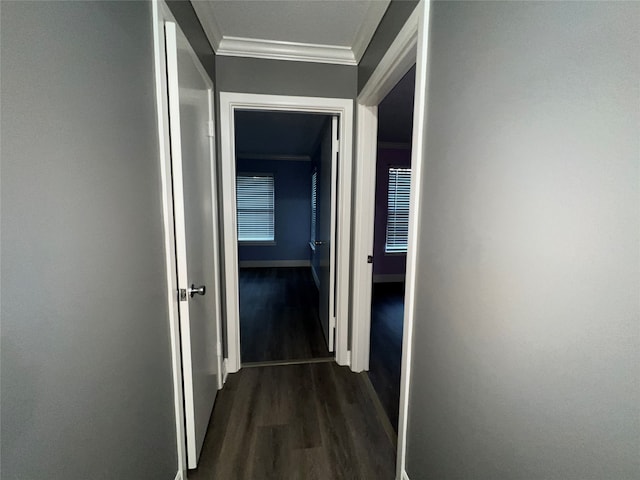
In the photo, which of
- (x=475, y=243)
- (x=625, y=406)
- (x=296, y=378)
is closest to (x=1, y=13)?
(x=475, y=243)

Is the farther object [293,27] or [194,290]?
[293,27]

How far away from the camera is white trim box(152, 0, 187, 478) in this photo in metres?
1.09

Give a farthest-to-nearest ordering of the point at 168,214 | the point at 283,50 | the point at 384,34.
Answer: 1. the point at 283,50
2. the point at 384,34
3. the point at 168,214

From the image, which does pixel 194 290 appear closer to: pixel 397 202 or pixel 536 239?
pixel 536 239

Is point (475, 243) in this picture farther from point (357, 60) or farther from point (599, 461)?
point (357, 60)

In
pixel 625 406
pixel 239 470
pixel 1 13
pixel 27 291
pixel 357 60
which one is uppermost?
pixel 357 60

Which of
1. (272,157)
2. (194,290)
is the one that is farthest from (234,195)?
(272,157)

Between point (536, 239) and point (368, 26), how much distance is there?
1.63 meters

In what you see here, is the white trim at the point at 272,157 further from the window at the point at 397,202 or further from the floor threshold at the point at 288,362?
the floor threshold at the point at 288,362

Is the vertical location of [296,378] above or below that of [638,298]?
below

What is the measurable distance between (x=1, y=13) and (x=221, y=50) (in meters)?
1.70

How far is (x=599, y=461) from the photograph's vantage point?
0.52 meters

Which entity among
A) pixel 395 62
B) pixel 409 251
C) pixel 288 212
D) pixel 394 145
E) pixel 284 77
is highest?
pixel 394 145

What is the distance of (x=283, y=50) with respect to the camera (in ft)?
6.42
